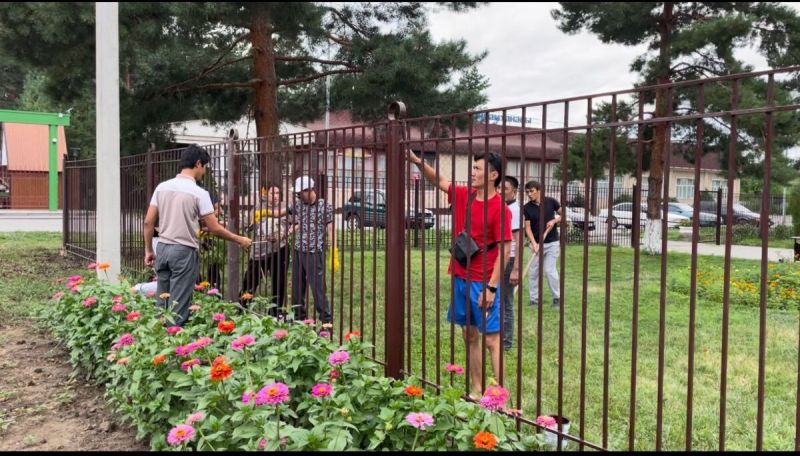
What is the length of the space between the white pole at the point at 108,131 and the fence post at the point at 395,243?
4.44 m

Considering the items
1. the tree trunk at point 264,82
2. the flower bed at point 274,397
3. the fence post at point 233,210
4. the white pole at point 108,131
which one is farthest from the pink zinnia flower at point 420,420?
the tree trunk at point 264,82

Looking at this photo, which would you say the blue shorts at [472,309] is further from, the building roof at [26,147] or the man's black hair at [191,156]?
the building roof at [26,147]

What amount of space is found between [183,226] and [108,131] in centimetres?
268

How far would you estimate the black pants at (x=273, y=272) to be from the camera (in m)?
4.98

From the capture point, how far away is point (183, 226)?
4.84 meters

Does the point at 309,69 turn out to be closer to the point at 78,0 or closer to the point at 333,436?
the point at 78,0

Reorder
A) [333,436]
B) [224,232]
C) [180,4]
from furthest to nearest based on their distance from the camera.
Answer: [180,4], [224,232], [333,436]

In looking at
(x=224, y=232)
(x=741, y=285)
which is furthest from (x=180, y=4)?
(x=741, y=285)

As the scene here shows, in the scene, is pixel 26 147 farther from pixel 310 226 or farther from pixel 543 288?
pixel 543 288

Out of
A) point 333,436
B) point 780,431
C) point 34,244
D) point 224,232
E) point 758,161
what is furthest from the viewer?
point 758,161

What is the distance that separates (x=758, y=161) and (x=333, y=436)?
1722 centimetres

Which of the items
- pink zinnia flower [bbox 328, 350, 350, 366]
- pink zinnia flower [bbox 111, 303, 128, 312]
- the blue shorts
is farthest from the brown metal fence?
pink zinnia flower [bbox 111, 303, 128, 312]

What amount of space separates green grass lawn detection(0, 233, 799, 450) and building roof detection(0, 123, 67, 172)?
81.9 feet

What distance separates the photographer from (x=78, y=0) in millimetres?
7973
